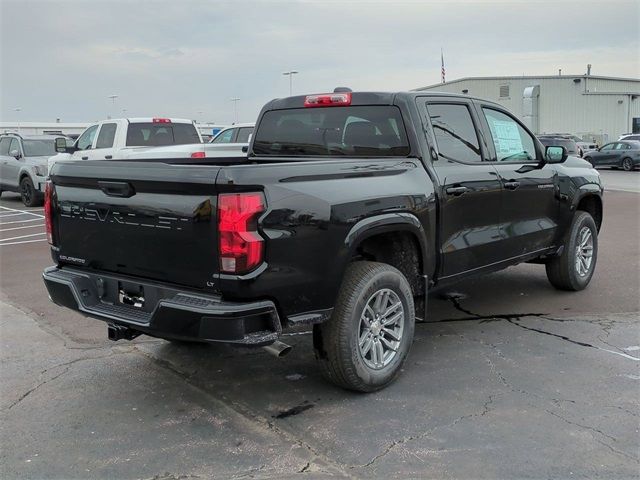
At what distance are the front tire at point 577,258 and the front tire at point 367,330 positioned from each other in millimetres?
2814

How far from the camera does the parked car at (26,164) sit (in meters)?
15.3

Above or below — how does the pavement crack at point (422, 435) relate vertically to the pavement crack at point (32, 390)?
below

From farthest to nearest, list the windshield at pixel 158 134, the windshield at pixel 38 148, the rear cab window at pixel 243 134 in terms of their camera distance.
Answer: the windshield at pixel 38 148, the rear cab window at pixel 243 134, the windshield at pixel 158 134

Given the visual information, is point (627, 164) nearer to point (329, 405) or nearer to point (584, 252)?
point (584, 252)

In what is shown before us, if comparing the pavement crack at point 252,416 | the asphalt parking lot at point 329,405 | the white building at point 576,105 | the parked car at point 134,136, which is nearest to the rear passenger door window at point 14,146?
the parked car at point 134,136

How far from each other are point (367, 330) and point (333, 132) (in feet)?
5.68

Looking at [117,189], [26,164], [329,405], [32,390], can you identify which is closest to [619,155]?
[26,164]

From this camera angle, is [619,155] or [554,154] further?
[619,155]

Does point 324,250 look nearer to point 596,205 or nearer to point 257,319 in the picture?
point 257,319

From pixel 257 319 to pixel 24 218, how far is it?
1202 centimetres

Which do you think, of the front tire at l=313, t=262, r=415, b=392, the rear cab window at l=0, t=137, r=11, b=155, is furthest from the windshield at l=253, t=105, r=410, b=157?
the rear cab window at l=0, t=137, r=11, b=155

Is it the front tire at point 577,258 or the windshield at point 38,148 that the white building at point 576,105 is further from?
the front tire at point 577,258

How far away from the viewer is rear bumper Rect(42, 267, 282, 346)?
3252 millimetres

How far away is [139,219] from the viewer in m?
3.56
